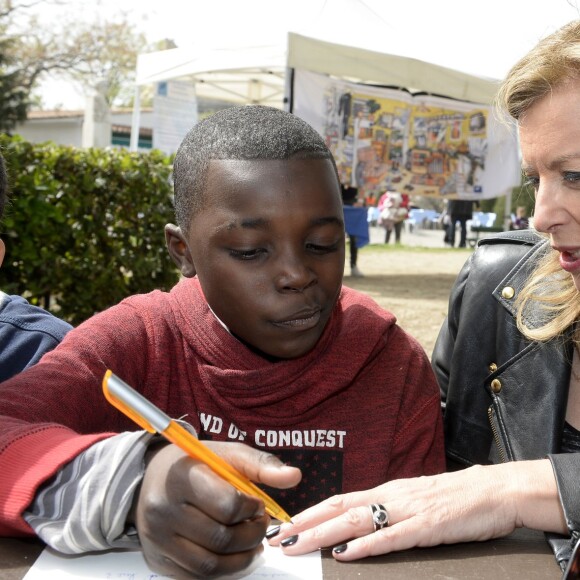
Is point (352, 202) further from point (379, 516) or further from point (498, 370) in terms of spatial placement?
point (379, 516)

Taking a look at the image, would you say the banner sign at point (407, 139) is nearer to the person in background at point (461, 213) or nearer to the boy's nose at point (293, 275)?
the boy's nose at point (293, 275)

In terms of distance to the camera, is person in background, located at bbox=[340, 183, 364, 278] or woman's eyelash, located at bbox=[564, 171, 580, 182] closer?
woman's eyelash, located at bbox=[564, 171, 580, 182]

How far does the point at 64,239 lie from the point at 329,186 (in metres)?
4.33

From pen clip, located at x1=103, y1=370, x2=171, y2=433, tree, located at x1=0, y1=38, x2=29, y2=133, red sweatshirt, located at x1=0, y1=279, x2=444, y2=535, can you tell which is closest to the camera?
pen clip, located at x1=103, y1=370, x2=171, y2=433

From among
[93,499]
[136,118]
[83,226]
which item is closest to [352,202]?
[136,118]

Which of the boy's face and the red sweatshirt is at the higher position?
the boy's face

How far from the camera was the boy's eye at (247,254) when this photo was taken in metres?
1.31

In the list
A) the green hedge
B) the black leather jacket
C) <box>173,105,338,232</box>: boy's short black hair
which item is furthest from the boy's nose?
the green hedge

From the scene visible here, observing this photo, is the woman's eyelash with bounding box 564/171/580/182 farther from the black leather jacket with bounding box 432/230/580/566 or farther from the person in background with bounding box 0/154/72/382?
the person in background with bounding box 0/154/72/382

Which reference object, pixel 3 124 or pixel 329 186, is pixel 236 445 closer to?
pixel 329 186

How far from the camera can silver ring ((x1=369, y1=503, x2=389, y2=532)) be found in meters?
1.07

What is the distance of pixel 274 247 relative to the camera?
130 cm

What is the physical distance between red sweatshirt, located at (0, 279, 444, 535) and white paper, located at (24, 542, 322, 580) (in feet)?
1.26

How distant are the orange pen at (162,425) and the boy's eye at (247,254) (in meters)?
0.52
